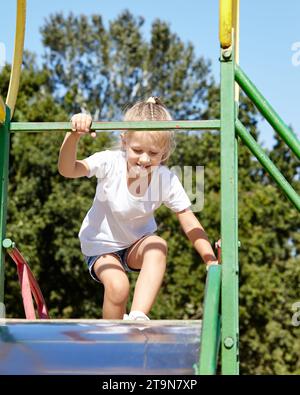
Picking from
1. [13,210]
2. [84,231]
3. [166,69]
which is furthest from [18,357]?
[166,69]

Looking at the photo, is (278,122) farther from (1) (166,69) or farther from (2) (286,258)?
(1) (166,69)

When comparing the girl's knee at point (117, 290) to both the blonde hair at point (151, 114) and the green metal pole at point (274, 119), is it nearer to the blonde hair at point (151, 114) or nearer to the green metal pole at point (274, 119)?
the blonde hair at point (151, 114)

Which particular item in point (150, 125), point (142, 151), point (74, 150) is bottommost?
point (150, 125)

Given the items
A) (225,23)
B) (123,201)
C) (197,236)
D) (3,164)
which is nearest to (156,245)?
(197,236)

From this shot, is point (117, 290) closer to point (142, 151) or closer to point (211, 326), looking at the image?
point (142, 151)

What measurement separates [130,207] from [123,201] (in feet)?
0.14

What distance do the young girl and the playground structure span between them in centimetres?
70

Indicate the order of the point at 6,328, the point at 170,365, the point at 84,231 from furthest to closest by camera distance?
the point at 84,231, the point at 6,328, the point at 170,365

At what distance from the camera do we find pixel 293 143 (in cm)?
304

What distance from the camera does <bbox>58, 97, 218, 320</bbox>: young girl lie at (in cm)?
375

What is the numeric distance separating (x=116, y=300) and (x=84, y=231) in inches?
17.5

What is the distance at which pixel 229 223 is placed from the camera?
9.25 ft

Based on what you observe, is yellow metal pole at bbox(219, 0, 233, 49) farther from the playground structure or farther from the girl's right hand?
the girl's right hand

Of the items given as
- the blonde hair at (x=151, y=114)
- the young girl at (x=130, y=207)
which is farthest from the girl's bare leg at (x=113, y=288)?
the blonde hair at (x=151, y=114)
